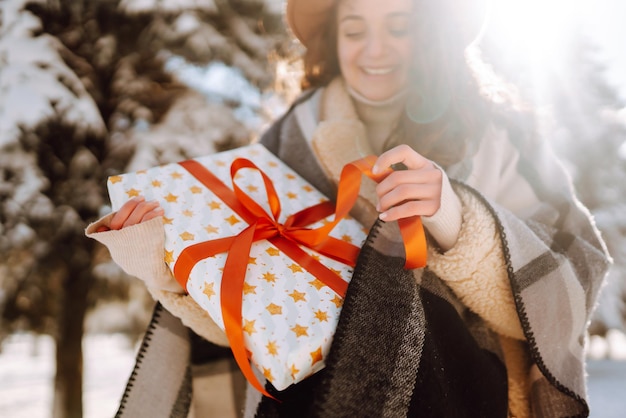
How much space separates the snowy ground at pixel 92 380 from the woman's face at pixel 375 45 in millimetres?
3346

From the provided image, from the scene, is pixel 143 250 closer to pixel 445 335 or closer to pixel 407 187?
pixel 407 187

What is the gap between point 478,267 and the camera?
1.27m

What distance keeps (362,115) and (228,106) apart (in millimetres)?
1969

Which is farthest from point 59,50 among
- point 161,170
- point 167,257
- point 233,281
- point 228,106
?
point 233,281

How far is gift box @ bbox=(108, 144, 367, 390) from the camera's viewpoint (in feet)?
3.26

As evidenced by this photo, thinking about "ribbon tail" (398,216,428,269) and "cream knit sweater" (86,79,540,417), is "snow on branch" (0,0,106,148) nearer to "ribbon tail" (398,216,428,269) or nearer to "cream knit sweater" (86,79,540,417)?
"cream knit sweater" (86,79,540,417)

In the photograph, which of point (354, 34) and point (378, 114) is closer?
point (354, 34)

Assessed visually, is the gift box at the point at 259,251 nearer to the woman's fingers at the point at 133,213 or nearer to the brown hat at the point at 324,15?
the woman's fingers at the point at 133,213

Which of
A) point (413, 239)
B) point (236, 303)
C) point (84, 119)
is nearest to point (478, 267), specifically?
point (413, 239)

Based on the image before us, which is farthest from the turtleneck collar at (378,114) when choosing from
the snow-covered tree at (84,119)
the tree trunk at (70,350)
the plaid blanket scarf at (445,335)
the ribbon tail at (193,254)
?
the tree trunk at (70,350)

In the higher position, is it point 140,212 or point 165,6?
point 140,212

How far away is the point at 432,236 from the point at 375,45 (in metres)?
0.72

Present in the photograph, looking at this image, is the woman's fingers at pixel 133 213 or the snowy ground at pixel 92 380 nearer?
the woman's fingers at pixel 133 213

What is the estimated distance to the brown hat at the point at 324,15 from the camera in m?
1.62
